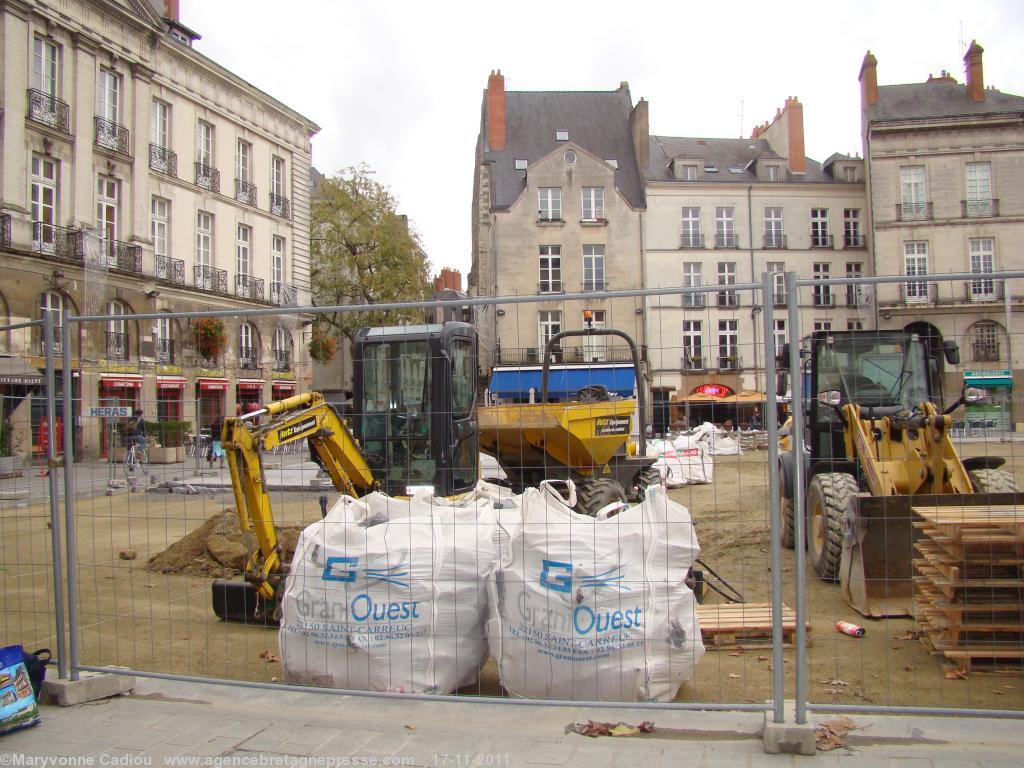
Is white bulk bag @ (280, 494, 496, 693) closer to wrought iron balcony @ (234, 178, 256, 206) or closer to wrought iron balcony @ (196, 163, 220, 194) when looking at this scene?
wrought iron balcony @ (196, 163, 220, 194)

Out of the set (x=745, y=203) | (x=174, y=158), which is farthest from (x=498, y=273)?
(x=174, y=158)

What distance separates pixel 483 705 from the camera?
4.62 meters

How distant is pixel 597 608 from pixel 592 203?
39363 millimetres

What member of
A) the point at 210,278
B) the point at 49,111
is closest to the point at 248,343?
the point at 210,278

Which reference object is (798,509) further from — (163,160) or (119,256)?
(163,160)

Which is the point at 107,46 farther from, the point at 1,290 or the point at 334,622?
the point at 334,622

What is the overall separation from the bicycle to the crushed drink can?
16.7 ft

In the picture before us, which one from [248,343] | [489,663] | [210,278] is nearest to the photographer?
[489,663]

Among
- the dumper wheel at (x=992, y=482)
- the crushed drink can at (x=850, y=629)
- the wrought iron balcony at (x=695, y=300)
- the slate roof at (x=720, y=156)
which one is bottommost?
the crushed drink can at (x=850, y=629)

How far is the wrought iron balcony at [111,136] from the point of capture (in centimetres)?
2745

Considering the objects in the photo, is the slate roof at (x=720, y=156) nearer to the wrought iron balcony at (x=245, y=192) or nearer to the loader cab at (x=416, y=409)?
the wrought iron balcony at (x=245, y=192)

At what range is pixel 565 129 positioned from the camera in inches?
1848

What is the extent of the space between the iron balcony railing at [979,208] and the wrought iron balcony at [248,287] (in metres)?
34.3

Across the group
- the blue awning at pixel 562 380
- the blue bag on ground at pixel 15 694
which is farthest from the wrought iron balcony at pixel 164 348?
the blue bag on ground at pixel 15 694
